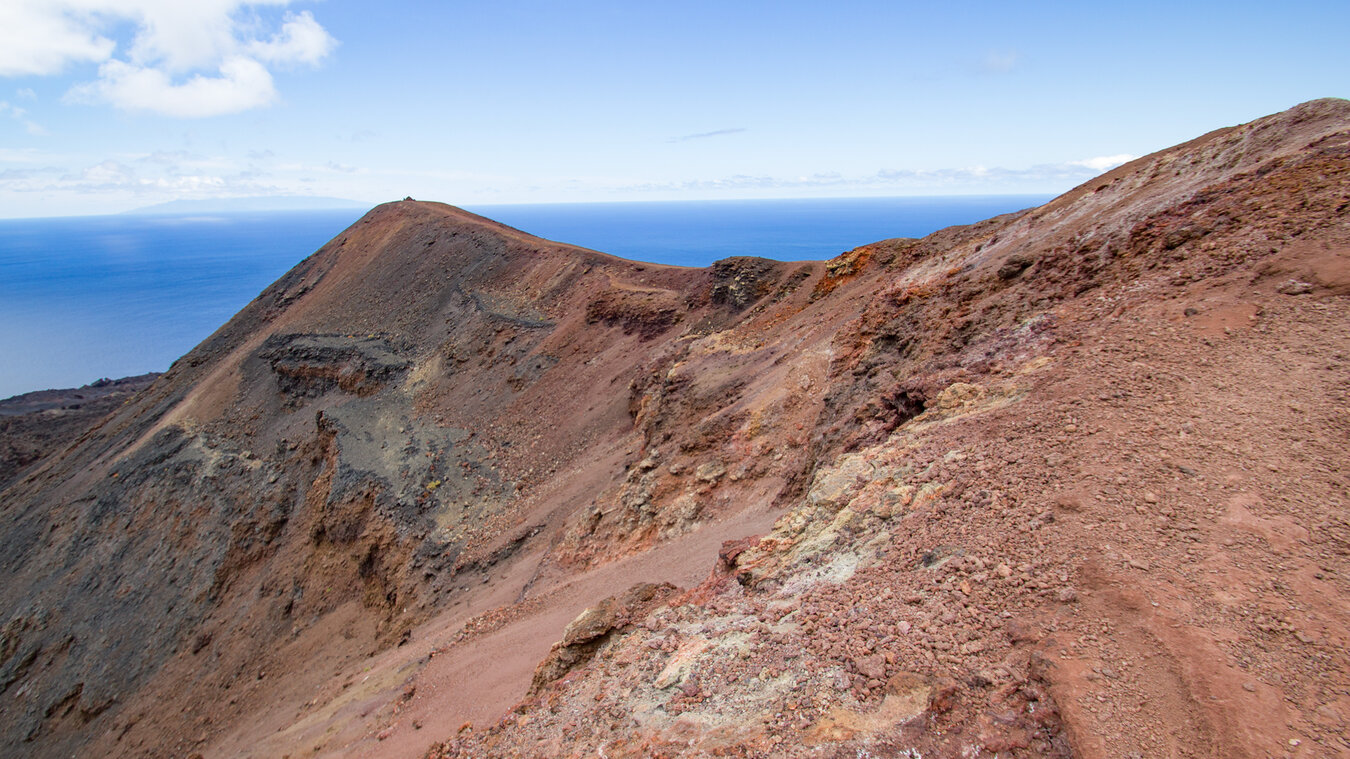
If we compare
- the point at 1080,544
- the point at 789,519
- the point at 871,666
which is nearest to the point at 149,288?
the point at 789,519

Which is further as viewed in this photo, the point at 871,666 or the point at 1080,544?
the point at 1080,544

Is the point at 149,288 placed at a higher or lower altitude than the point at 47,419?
lower

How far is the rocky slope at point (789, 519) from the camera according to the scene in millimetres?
4234

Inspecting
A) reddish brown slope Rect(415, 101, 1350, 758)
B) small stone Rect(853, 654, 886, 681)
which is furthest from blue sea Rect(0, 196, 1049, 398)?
small stone Rect(853, 654, 886, 681)

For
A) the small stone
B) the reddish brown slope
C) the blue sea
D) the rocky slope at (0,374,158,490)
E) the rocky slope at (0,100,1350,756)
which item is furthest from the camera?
the blue sea

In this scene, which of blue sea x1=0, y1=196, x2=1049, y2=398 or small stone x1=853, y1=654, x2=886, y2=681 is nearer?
small stone x1=853, y1=654, x2=886, y2=681

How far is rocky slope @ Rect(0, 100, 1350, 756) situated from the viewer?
4.23m

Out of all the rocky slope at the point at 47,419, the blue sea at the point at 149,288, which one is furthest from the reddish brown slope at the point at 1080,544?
the blue sea at the point at 149,288

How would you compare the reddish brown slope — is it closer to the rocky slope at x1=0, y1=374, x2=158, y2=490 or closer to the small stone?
the small stone

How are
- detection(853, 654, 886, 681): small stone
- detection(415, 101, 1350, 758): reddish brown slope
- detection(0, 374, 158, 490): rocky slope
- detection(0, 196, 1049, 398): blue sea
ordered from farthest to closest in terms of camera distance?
detection(0, 196, 1049, 398): blue sea → detection(0, 374, 158, 490): rocky slope → detection(853, 654, 886, 681): small stone → detection(415, 101, 1350, 758): reddish brown slope

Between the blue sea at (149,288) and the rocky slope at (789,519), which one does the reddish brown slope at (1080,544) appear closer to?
the rocky slope at (789,519)

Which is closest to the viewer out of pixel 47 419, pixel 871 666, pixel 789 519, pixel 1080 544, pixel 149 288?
pixel 871 666

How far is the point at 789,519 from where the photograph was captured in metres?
7.66

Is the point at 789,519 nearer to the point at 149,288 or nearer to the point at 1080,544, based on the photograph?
the point at 1080,544
